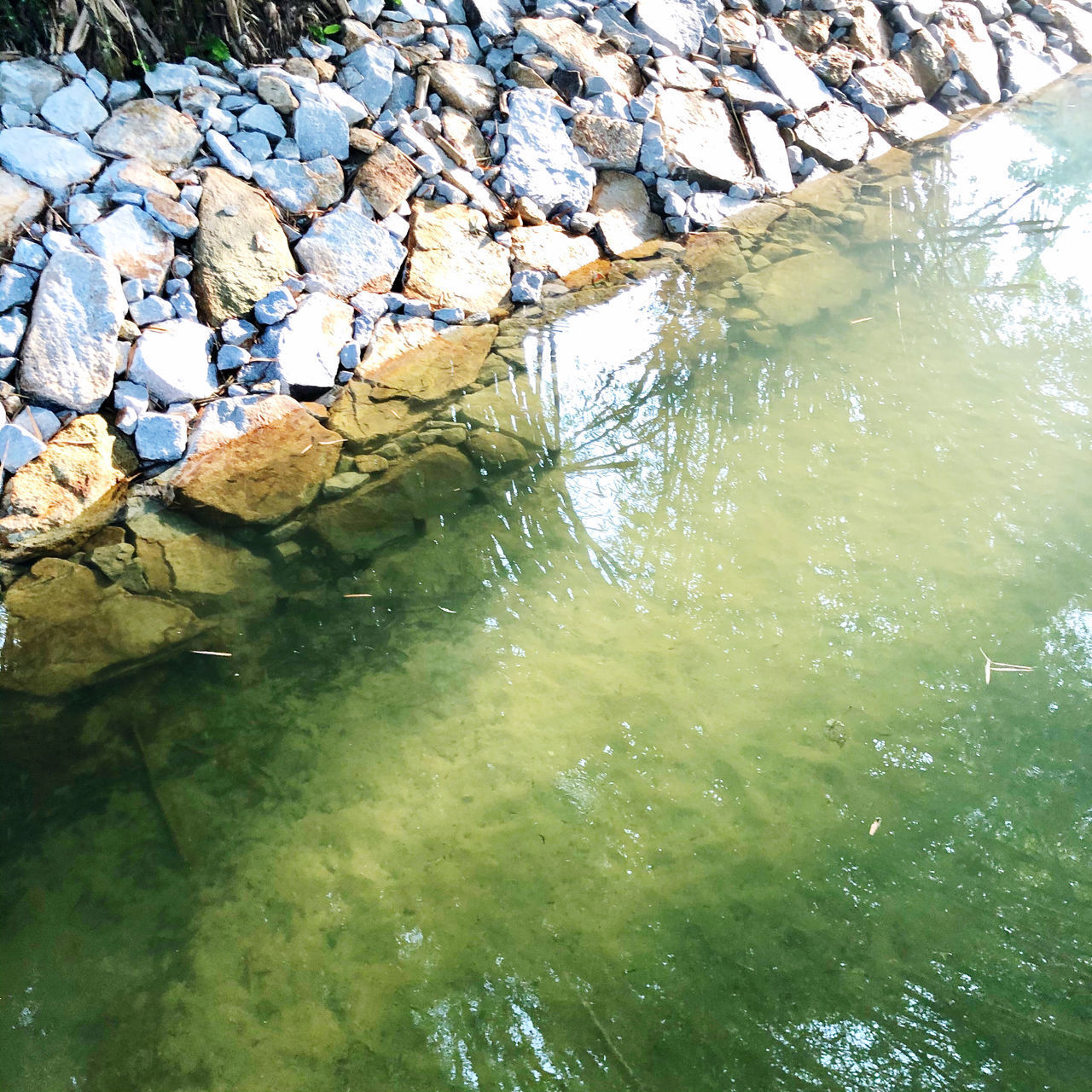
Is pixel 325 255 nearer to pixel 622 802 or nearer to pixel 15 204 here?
pixel 15 204

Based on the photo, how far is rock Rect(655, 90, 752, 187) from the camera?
4883 mm

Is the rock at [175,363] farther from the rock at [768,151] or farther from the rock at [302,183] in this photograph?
the rock at [768,151]

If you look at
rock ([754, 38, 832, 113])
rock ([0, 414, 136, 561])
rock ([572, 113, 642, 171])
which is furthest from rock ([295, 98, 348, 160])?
rock ([754, 38, 832, 113])

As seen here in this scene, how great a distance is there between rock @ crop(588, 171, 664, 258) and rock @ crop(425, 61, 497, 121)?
0.76 m

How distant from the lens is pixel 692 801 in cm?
223

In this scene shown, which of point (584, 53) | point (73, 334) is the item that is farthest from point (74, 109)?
point (584, 53)

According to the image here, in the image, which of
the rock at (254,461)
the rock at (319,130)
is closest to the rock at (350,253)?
the rock at (319,130)

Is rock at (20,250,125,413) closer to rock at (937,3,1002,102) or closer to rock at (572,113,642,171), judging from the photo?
rock at (572,113,642,171)

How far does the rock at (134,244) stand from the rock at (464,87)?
1.81 m

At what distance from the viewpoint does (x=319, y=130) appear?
4.02m

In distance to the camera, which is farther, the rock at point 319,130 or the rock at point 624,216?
the rock at point 624,216

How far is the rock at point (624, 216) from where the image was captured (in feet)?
15.1

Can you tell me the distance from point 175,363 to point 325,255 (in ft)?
3.01

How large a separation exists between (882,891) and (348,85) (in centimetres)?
432
